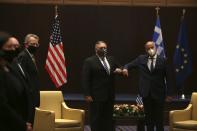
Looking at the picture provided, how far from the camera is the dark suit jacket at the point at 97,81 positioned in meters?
8.80

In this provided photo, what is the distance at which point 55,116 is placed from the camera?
939 centimetres

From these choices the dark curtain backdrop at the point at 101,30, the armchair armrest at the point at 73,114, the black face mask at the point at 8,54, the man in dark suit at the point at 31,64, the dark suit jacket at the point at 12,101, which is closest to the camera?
the dark suit jacket at the point at 12,101

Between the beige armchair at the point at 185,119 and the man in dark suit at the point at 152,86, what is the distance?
35 cm

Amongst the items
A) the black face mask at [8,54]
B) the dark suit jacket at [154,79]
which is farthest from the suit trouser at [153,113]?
the black face mask at [8,54]

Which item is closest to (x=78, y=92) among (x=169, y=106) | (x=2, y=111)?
(x=169, y=106)

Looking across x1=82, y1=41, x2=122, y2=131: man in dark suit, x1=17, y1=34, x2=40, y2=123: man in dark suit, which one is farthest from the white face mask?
x1=17, y1=34, x2=40, y2=123: man in dark suit

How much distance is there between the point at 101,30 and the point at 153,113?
4.66 m

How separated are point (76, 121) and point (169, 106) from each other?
135 inches

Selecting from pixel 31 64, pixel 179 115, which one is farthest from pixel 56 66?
pixel 31 64

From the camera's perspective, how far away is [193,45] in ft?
43.3

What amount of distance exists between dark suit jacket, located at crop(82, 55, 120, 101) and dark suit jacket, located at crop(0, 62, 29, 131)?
4086 mm

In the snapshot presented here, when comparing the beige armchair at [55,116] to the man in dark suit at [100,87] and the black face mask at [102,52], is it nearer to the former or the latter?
the man in dark suit at [100,87]

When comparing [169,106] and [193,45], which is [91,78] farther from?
[193,45]

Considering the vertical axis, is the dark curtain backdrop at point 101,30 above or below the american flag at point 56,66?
above
